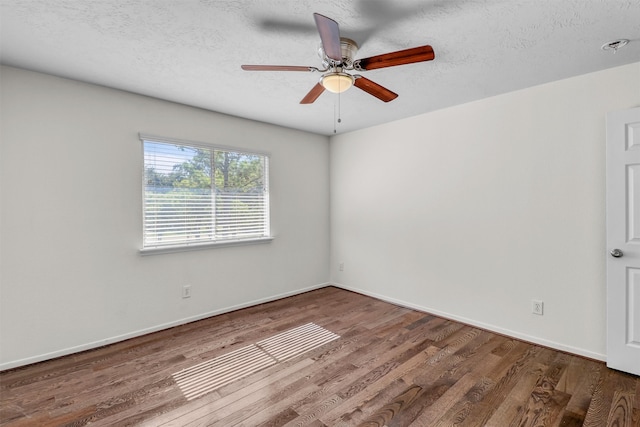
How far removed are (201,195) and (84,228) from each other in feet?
3.59

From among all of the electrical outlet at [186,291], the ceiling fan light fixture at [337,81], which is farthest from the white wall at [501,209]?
the electrical outlet at [186,291]

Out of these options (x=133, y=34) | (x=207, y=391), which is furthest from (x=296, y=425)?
(x=133, y=34)

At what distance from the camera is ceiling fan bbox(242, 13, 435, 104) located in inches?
59.8

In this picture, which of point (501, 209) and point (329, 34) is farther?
point (501, 209)

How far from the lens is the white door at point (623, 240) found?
2230mm

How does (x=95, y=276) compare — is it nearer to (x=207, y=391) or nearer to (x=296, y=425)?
(x=207, y=391)

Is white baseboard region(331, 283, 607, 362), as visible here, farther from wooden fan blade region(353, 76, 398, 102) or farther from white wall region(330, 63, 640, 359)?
wooden fan blade region(353, 76, 398, 102)

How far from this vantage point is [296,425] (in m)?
1.77

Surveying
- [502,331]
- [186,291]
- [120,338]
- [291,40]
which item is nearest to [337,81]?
[291,40]

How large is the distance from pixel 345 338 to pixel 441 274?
1379mm

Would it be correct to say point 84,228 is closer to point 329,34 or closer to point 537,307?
point 329,34

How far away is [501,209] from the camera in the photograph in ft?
9.81

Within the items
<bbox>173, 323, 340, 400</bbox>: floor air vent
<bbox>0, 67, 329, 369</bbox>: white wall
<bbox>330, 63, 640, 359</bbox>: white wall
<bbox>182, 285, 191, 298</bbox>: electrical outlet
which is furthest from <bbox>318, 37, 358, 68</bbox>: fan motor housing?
<bbox>182, 285, 191, 298</bbox>: electrical outlet

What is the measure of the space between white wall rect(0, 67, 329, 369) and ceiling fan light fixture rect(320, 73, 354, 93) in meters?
2.03
